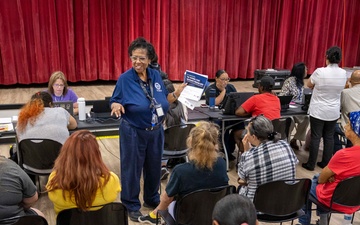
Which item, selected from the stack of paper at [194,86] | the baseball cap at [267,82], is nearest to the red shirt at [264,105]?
the baseball cap at [267,82]

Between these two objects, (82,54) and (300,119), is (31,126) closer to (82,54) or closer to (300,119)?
(300,119)

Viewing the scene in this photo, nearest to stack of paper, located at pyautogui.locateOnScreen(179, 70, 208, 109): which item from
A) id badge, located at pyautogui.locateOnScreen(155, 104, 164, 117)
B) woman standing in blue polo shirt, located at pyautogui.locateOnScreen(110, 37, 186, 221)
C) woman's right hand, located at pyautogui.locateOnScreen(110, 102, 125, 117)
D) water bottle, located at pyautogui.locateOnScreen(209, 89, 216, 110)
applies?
woman standing in blue polo shirt, located at pyautogui.locateOnScreen(110, 37, 186, 221)

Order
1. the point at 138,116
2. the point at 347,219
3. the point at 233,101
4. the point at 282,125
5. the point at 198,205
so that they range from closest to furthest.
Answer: the point at 198,205 < the point at 138,116 < the point at 347,219 < the point at 282,125 < the point at 233,101

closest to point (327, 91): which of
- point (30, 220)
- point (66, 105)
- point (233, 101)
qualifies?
point (233, 101)

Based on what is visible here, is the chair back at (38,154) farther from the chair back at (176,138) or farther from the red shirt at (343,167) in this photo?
the red shirt at (343,167)

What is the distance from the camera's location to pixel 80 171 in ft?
6.53

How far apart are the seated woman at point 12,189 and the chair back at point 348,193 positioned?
6.67ft

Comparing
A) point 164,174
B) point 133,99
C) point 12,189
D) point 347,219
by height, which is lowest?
point 164,174

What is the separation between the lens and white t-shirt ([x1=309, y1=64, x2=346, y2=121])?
4.04 meters

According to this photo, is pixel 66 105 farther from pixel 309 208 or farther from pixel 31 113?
pixel 309 208

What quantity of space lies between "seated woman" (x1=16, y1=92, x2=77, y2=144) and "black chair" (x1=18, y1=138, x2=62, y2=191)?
0.08 metres

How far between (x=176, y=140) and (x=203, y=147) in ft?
4.43

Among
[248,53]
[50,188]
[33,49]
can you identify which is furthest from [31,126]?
[248,53]

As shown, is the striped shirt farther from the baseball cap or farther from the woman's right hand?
the baseball cap
